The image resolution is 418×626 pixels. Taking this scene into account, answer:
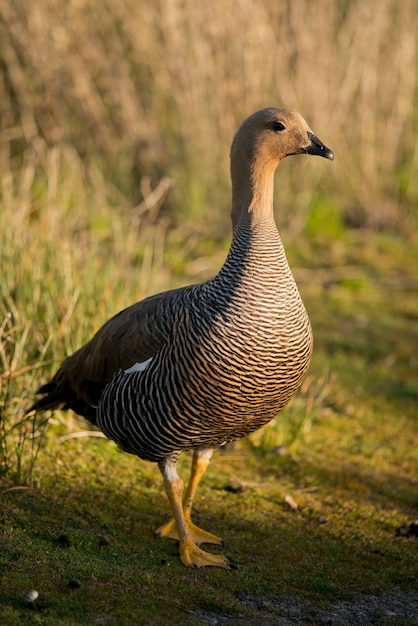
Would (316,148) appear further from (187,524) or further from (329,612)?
(329,612)

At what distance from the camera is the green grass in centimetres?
397

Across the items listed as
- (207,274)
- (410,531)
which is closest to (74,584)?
(410,531)

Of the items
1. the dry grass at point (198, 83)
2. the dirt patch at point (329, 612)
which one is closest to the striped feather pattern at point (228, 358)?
the dirt patch at point (329, 612)

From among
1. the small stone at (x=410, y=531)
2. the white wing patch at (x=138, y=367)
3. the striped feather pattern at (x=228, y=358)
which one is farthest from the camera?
the small stone at (x=410, y=531)

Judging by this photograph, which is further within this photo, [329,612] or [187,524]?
[187,524]

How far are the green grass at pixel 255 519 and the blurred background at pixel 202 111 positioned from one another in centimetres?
214

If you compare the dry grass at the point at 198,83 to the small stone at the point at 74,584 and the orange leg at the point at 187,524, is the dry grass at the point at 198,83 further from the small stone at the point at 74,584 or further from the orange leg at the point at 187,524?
the small stone at the point at 74,584

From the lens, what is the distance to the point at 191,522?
5008 mm

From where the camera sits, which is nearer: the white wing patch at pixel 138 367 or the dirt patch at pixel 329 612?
the dirt patch at pixel 329 612

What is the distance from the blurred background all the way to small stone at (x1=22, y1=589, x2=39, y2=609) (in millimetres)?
4981

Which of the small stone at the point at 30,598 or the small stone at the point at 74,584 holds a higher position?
the small stone at the point at 30,598

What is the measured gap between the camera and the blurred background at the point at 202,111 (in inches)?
366

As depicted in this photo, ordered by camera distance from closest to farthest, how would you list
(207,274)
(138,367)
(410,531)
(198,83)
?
(138,367) < (410,531) < (207,274) < (198,83)

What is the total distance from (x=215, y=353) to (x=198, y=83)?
19.7 ft
